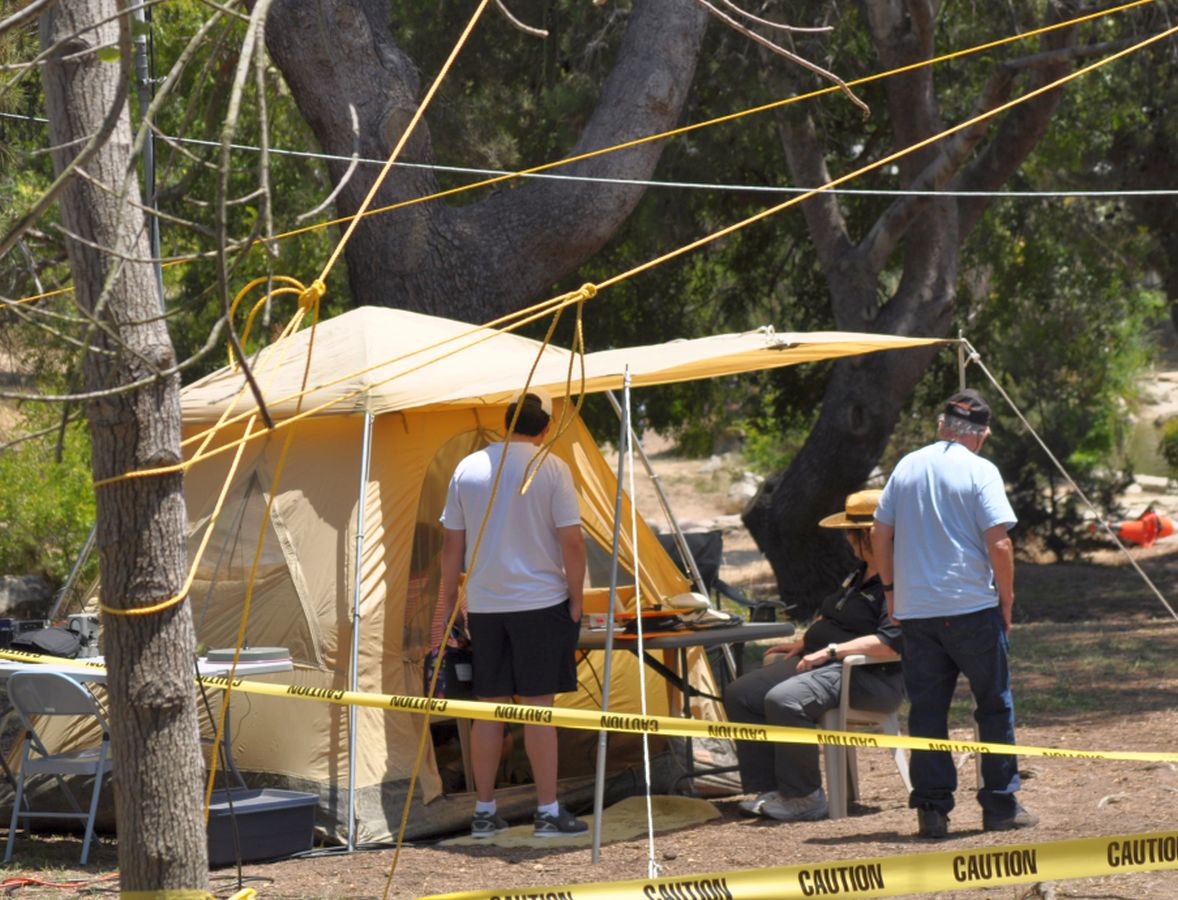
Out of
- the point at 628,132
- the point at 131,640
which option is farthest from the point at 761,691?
the point at 628,132

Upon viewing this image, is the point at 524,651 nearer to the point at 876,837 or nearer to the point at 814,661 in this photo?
the point at 814,661

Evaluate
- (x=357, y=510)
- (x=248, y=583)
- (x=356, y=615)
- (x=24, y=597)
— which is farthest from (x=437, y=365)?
(x=24, y=597)

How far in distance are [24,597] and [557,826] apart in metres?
8.50

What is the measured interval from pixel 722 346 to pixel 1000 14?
28.5 ft

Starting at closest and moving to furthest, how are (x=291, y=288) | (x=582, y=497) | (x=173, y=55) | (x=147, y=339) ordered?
(x=147, y=339) → (x=291, y=288) → (x=582, y=497) → (x=173, y=55)

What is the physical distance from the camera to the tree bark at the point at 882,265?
12.9 metres

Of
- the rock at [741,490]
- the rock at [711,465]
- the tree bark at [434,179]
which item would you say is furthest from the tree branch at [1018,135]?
the rock at [711,465]

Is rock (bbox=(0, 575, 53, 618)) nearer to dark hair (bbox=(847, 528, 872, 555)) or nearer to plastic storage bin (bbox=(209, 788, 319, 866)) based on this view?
plastic storage bin (bbox=(209, 788, 319, 866))

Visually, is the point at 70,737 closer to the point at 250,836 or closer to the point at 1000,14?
the point at 250,836

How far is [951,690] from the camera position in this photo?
601cm

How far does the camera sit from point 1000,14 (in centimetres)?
1384

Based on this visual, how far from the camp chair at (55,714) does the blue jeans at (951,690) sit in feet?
9.74

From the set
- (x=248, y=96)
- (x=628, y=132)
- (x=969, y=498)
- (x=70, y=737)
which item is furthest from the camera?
(x=248, y=96)

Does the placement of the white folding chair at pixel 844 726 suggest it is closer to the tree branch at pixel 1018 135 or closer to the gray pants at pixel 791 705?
the gray pants at pixel 791 705
